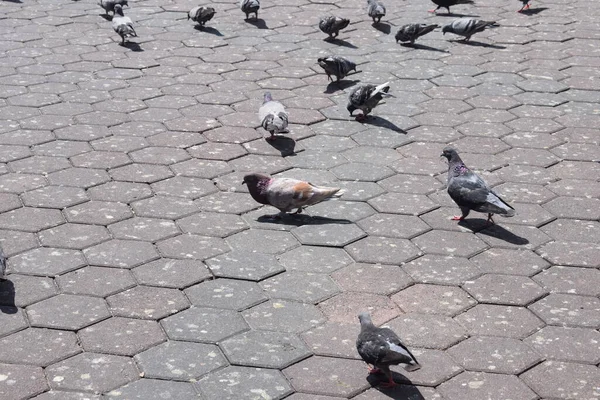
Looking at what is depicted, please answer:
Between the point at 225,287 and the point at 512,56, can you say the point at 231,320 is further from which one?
the point at 512,56

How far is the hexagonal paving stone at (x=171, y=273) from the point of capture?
6.10m

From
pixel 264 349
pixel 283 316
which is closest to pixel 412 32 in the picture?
pixel 283 316

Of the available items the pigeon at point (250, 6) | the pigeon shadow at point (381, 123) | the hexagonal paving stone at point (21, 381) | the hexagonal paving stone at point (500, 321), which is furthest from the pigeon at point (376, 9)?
the hexagonal paving stone at point (21, 381)

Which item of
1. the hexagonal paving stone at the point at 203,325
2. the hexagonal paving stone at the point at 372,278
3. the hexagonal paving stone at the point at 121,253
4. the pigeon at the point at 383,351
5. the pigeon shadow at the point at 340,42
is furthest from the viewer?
the pigeon shadow at the point at 340,42

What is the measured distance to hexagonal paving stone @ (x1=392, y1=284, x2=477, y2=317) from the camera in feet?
19.1

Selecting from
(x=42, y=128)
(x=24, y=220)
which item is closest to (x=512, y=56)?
(x=42, y=128)

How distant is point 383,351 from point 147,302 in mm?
1752

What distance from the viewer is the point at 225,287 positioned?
19.9 ft

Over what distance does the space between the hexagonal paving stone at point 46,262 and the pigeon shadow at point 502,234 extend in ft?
9.90

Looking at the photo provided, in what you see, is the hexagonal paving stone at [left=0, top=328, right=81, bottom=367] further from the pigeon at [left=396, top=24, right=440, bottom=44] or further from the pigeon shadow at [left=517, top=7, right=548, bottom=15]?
the pigeon shadow at [left=517, top=7, right=548, bottom=15]

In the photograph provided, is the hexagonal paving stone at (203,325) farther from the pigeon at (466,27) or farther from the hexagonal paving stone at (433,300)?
the pigeon at (466,27)

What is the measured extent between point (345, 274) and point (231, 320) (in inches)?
38.2

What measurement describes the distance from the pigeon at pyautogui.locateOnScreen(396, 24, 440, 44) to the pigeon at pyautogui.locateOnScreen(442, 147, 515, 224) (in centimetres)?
450

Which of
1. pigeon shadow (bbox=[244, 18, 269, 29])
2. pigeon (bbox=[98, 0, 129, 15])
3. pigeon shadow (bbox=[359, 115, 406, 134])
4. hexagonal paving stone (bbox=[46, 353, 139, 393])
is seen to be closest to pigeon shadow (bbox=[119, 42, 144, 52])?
pigeon (bbox=[98, 0, 129, 15])
